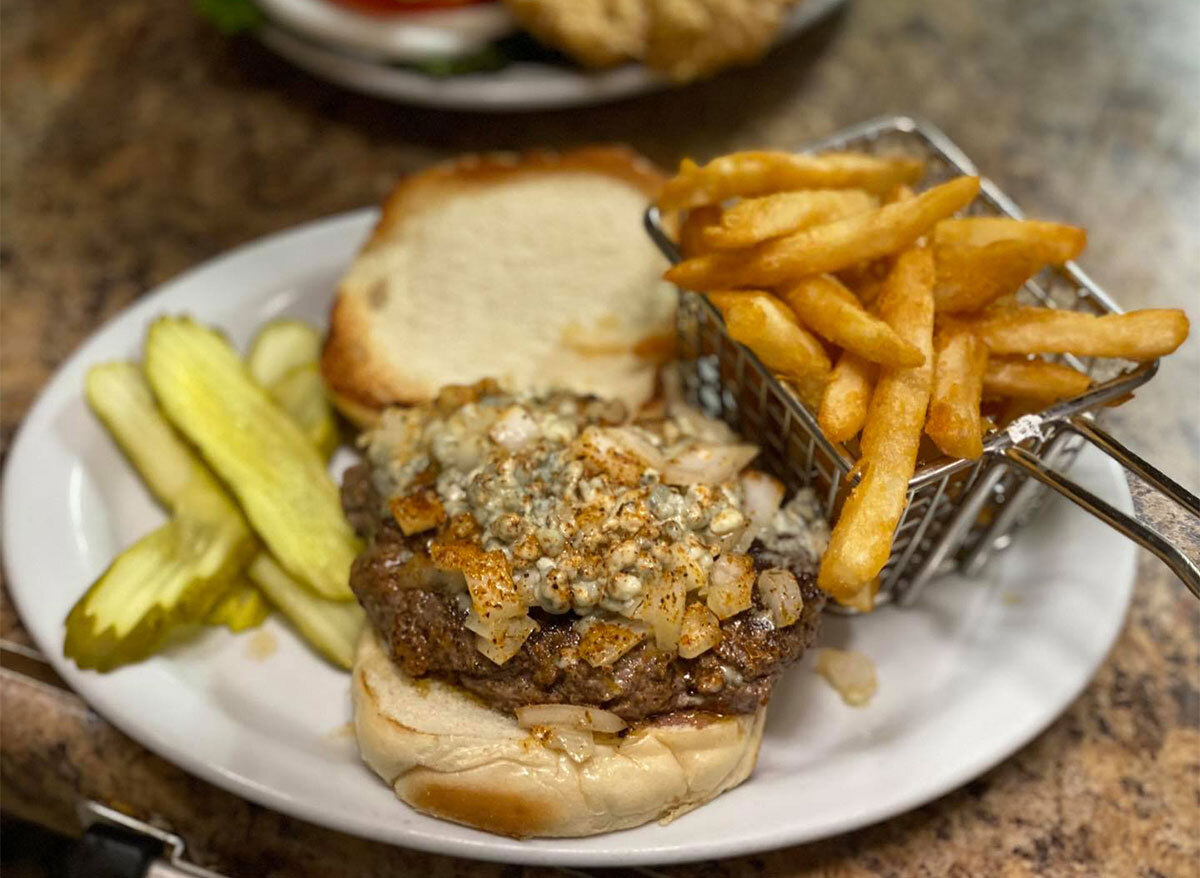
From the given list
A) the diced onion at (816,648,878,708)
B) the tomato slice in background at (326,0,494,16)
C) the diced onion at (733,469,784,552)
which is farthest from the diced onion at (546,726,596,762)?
the tomato slice in background at (326,0,494,16)

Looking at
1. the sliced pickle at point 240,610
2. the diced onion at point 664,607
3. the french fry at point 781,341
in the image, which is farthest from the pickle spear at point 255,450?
the french fry at point 781,341

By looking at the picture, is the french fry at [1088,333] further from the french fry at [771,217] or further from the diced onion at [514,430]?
the diced onion at [514,430]

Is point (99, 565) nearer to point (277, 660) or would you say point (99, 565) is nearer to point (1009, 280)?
point (277, 660)

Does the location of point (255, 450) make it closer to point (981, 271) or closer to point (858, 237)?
point (858, 237)

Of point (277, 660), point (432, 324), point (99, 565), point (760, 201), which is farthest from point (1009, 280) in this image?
point (99, 565)

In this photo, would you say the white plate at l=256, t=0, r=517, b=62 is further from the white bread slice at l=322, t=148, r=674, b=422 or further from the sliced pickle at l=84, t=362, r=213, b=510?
the sliced pickle at l=84, t=362, r=213, b=510

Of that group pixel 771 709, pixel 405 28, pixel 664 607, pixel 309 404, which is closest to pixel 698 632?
pixel 664 607
